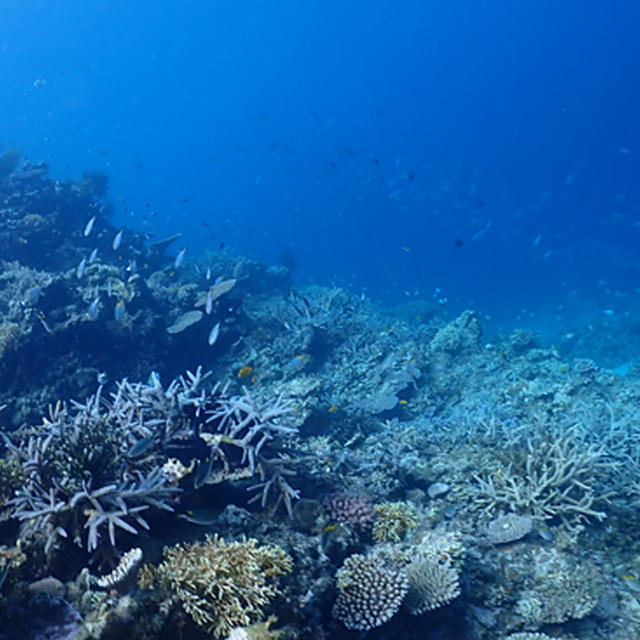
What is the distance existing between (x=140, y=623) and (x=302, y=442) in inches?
181

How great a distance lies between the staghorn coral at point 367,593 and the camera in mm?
3803

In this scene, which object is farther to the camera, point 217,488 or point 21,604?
point 217,488

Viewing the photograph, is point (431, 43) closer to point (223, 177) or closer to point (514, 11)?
point (514, 11)

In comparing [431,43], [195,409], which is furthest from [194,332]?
[431,43]

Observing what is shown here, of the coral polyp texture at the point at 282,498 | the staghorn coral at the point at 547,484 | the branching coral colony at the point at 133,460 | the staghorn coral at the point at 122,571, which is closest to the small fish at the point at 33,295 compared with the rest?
the coral polyp texture at the point at 282,498

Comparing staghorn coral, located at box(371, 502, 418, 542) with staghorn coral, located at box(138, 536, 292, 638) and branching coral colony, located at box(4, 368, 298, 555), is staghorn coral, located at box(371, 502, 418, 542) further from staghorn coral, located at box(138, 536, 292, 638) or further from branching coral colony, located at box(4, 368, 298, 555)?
staghorn coral, located at box(138, 536, 292, 638)

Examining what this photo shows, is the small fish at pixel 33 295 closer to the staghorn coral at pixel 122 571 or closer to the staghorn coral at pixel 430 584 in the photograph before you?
the staghorn coral at pixel 122 571

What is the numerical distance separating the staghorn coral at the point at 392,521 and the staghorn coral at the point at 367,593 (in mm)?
1116

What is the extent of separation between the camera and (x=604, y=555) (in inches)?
211

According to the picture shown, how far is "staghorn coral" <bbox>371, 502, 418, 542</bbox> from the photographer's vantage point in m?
5.34

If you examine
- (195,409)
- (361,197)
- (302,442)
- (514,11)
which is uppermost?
(514,11)

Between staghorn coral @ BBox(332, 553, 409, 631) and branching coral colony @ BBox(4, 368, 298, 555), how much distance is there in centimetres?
95

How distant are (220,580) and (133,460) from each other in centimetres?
163

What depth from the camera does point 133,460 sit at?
173 inches
